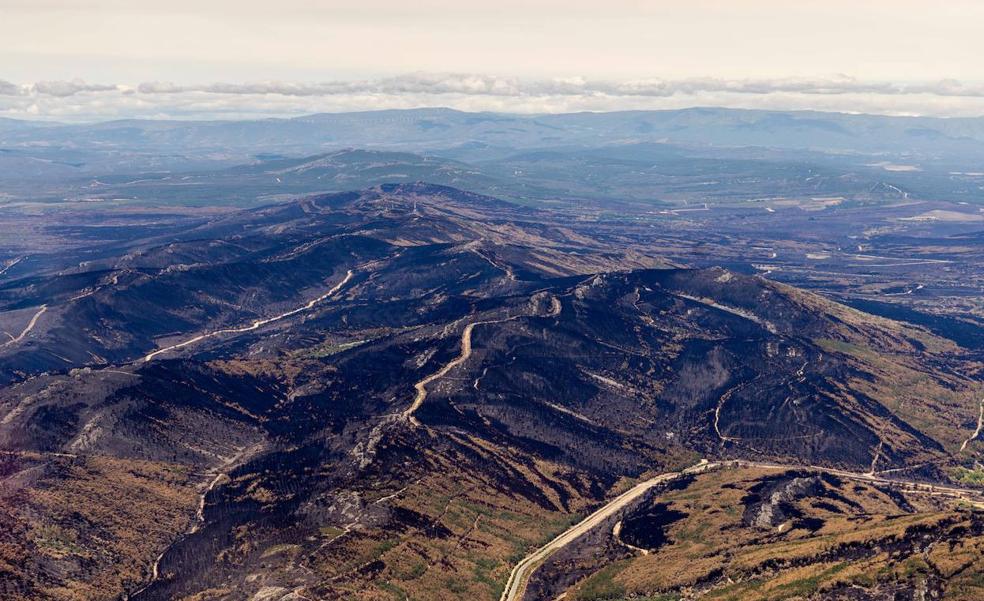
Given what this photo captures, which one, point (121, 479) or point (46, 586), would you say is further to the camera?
point (121, 479)

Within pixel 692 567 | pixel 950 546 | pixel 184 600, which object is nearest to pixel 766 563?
pixel 692 567

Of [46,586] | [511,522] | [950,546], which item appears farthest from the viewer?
[511,522]

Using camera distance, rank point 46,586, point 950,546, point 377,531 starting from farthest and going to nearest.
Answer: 1. point 377,531
2. point 46,586
3. point 950,546

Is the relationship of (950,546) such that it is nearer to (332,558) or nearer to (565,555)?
(565,555)

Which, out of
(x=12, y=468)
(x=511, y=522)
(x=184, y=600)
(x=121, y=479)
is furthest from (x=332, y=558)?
(x=12, y=468)

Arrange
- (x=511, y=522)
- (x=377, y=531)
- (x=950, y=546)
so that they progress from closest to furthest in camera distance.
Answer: (x=950, y=546), (x=377, y=531), (x=511, y=522)

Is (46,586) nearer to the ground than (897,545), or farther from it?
nearer to the ground

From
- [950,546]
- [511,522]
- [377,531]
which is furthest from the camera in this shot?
[511,522]

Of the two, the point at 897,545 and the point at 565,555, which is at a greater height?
the point at 897,545

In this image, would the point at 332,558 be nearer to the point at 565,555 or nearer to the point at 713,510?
the point at 565,555
